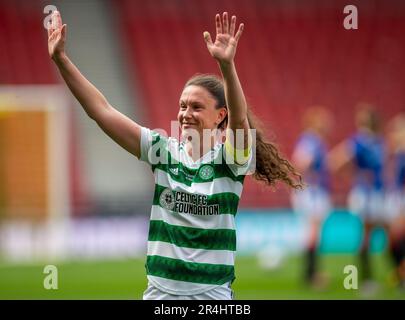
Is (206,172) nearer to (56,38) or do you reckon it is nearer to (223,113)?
(223,113)

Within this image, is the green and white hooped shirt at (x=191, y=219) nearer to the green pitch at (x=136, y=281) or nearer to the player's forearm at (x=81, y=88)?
the player's forearm at (x=81, y=88)

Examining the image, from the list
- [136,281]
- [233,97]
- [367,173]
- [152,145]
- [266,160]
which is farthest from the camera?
[136,281]

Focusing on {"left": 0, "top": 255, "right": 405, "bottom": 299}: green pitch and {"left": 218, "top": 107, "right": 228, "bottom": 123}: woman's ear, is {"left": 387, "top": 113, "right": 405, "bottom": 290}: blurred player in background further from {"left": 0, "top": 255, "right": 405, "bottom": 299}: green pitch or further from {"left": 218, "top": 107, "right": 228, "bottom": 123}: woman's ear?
{"left": 218, "top": 107, "right": 228, "bottom": 123}: woman's ear

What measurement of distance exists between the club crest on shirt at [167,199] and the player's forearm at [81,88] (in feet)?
1.51

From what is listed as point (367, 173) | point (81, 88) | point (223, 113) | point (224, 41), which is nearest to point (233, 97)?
point (224, 41)

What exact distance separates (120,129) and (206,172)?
43 cm

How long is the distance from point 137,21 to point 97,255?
774 cm

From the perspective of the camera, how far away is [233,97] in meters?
3.84

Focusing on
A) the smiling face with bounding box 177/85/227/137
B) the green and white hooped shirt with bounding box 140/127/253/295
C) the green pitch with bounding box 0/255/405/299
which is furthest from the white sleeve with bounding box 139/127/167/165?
the green pitch with bounding box 0/255/405/299

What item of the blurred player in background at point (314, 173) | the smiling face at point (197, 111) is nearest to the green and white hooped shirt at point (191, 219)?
the smiling face at point (197, 111)

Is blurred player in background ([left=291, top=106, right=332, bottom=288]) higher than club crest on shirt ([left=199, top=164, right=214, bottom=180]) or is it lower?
higher

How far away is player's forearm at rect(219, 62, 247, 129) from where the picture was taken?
12.5 feet

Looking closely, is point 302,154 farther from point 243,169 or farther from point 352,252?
point 243,169

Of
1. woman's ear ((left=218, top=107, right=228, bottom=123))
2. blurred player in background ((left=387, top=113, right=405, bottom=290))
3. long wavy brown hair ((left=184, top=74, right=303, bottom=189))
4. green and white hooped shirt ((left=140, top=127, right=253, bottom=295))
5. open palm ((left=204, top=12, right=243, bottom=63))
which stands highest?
Answer: blurred player in background ((left=387, top=113, right=405, bottom=290))
